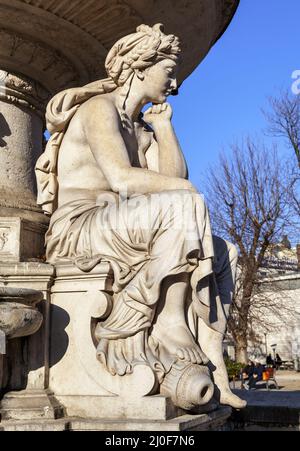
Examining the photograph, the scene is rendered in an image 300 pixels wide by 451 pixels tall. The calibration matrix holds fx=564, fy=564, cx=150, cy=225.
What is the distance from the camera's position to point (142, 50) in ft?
14.2

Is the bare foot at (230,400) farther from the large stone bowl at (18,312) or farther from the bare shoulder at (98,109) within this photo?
the bare shoulder at (98,109)

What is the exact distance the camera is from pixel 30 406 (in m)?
3.33

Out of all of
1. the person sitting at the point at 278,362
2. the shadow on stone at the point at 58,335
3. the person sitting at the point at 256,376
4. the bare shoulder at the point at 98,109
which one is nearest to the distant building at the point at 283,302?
the person sitting at the point at 278,362

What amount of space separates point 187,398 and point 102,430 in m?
0.52

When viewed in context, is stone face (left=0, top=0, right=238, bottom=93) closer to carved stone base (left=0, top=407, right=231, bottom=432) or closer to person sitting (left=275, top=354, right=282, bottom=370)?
carved stone base (left=0, top=407, right=231, bottom=432)

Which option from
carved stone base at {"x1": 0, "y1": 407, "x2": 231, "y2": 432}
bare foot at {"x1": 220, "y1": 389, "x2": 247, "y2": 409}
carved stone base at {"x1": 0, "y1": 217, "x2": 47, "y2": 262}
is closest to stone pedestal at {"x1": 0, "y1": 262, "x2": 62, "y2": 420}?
carved stone base at {"x1": 0, "y1": 407, "x2": 231, "y2": 432}

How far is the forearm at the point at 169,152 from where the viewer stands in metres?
4.56

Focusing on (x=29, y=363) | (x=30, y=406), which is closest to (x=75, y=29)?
(x=29, y=363)

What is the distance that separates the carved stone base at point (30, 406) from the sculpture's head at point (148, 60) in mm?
2396

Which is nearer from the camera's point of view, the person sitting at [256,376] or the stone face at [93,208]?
the stone face at [93,208]

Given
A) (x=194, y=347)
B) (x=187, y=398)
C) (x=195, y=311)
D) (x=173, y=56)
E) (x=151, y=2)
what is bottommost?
(x=187, y=398)

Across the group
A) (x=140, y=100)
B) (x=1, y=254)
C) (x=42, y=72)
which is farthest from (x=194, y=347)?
(x=42, y=72)

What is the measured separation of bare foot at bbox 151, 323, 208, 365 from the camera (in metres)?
3.45
